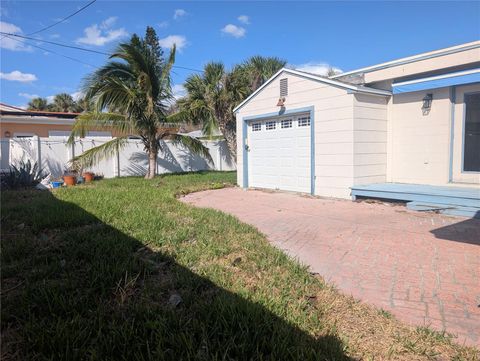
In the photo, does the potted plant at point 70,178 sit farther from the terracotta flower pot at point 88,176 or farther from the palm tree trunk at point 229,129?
the palm tree trunk at point 229,129

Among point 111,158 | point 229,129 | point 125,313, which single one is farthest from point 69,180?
point 125,313

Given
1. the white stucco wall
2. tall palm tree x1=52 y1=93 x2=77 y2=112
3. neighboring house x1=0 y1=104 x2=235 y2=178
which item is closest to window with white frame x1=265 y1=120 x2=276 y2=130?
the white stucco wall

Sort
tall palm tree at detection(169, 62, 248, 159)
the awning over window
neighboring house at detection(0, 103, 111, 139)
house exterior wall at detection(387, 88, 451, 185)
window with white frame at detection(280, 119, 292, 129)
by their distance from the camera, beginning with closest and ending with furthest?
1. the awning over window
2. house exterior wall at detection(387, 88, 451, 185)
3. window with white frame at detection(280, 119, 292, 129)
4. tall palm tree at detection(169, 62, 248, 159)
5. neighboring house at detection(0, 103, 111, 139)

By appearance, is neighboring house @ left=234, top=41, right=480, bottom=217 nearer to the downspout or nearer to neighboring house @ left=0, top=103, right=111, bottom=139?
the downspout

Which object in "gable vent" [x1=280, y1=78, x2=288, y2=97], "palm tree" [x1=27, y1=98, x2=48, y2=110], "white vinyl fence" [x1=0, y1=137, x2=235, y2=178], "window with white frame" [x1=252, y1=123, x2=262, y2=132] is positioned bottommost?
"white vinyl fence" [x1=0, y1=137, x2=235, y2=178]

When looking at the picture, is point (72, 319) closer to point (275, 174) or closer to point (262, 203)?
point (262, 203)

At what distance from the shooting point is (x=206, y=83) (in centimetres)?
1647

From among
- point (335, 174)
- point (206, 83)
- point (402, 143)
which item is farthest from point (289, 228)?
point (206, 83)

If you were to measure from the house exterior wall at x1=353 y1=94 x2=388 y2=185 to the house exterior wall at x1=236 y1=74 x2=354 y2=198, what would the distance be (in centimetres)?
17

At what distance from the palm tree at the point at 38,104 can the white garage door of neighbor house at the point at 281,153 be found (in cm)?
2885

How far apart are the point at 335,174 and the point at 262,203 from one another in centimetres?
211

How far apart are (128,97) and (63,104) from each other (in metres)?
24.9

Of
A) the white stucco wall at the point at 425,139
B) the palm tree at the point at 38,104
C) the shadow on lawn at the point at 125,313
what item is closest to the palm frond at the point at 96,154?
the shadow on lawn at the point at 125,313

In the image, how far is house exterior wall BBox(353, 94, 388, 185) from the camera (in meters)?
9.02
